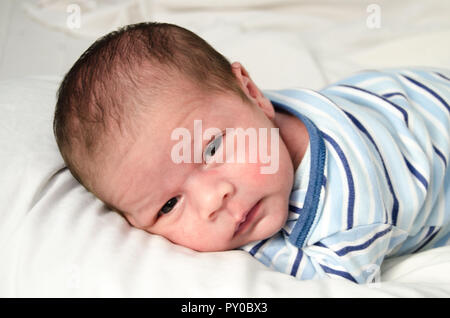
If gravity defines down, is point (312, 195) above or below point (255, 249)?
above

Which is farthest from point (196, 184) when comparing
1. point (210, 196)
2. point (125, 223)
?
point (125, 223)

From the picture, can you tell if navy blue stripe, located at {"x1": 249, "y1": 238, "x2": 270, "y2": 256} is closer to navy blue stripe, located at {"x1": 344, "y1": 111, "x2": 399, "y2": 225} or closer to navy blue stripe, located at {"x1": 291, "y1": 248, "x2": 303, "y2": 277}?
navy blue stripe, located at {"x1": 291, "y1": 248, "x2": 303, "y2": 277}

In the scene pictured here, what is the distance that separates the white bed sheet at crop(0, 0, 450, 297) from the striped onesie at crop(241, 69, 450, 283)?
0.31ft

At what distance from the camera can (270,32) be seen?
5.63ft

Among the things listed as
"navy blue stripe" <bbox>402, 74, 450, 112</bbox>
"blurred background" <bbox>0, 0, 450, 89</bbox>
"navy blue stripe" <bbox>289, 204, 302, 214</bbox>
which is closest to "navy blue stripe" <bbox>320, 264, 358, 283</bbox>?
"navy blue stripe" <bbox>289, 204, 302, 214</bbox>

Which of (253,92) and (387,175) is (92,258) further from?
(387,175)

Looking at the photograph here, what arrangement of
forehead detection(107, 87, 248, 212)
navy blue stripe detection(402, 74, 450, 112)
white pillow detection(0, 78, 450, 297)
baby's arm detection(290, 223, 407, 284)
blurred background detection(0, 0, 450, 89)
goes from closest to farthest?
1. white pillow detection(0, 78, 450, 297)
2. forehead detection(107, 87, 248, 212)
3. baby's arm detection(290, 223, 407, 284)
4. navy blue stripe detection(402, 74, 450, 112)
5. blurred background detection(0, 0, 450, 89)

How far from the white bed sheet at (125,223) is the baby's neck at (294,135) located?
263mm

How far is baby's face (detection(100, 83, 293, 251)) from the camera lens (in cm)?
88

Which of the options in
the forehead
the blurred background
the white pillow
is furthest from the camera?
the blurred background

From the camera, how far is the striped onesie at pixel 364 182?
990 millimetres

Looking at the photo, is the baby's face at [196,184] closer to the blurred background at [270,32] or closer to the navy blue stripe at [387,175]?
the navy blue stripe at [387,175]

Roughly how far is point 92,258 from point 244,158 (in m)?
0.32
